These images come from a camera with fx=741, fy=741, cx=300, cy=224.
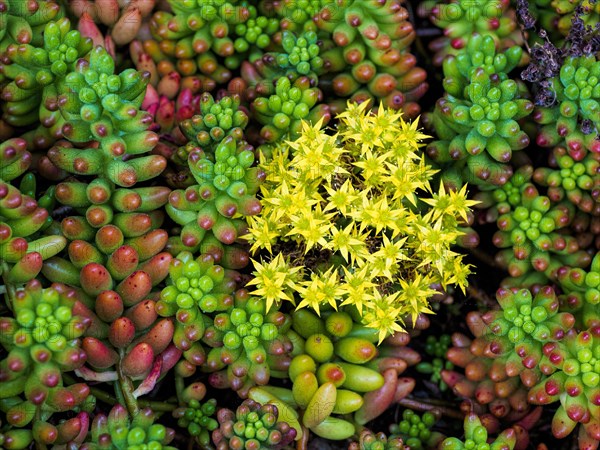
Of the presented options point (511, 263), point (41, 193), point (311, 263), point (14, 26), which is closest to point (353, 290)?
point (311, 263)

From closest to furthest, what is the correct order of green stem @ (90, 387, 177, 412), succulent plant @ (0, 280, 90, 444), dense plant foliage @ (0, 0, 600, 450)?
succulent plant @ (0, 280, 90, 444)
dense plant foliage @ (0, 0, 600, 450)
green stem @ (90, 387, 177, 412)

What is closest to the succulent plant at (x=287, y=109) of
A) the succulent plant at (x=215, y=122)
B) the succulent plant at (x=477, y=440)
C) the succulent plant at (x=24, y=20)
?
the succulent plant at (x=215, y=122)

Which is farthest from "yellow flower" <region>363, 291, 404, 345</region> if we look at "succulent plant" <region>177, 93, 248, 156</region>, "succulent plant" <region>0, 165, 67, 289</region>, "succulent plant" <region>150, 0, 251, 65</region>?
"succulent plant" <region>150, 0, 251, 65</region>

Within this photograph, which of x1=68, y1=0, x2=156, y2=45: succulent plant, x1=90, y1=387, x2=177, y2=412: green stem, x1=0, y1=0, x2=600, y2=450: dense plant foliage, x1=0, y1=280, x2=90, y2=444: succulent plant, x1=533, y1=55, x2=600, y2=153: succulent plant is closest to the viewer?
x1=0, y1=280, x2=90, y2=444: succulent plant

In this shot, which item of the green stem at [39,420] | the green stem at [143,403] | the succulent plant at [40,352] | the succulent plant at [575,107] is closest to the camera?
the succulent plant at [40,352]

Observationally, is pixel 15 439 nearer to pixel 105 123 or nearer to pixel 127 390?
pixel 127 390

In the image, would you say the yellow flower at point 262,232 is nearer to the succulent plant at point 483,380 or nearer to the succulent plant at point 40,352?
the succulent plant at point 40,352

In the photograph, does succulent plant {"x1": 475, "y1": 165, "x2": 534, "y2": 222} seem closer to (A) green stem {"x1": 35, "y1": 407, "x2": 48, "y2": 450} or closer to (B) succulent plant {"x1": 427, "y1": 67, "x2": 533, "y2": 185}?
(B) succulent plant {"x1": 427, "y1": 67, "x2": 533, "y2": 185}
